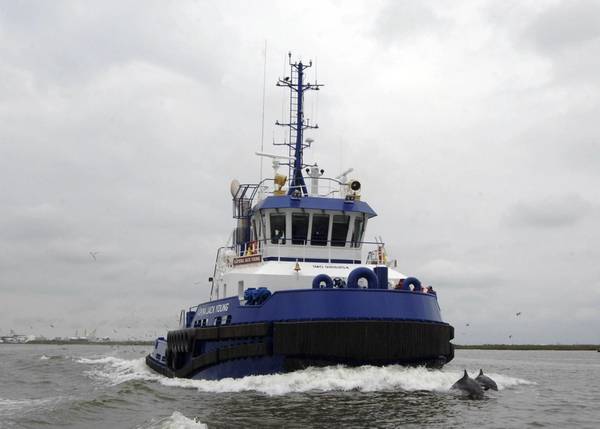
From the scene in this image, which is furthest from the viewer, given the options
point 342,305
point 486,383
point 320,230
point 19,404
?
point 320,230

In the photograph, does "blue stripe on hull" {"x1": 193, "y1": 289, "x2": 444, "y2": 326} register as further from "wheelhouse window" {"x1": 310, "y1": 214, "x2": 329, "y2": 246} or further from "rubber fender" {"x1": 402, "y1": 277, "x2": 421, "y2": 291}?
"wheelhouse window" {"x1": 310, "y1": 214, "x2": 329, "y2": 246}

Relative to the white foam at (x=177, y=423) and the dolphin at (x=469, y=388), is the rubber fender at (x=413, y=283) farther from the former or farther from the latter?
the white foam at (x=177, y=423)

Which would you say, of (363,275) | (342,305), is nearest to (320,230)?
(363,275)

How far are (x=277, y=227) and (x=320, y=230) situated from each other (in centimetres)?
130

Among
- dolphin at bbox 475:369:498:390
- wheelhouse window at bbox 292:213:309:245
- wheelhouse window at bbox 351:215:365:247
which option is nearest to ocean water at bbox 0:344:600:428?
dolphin at bbox 475:369:498:390

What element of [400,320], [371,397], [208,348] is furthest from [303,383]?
[208,348]

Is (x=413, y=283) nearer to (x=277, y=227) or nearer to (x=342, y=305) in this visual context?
(x=342, y=305)

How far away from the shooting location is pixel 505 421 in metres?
12.0

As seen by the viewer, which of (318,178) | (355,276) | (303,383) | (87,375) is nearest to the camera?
(303,383)

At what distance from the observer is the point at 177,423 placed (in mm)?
11742

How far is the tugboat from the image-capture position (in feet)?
50.6

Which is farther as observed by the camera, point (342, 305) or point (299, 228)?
point (299, 228)

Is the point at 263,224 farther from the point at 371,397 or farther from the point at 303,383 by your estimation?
the point at 371,397

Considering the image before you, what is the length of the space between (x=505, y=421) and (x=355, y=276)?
5.23 metres
